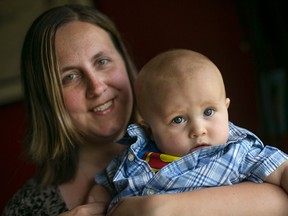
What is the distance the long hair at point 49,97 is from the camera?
1706 millimetres

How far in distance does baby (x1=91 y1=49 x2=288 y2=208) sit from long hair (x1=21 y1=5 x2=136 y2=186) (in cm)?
43

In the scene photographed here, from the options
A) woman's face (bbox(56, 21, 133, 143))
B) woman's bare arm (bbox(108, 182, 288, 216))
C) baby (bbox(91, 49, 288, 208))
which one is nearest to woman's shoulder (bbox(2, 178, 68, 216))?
woman's face (bbox(56, 21, 133, 143))

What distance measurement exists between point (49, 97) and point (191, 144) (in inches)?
26.3

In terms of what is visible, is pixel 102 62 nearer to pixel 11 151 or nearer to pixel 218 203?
pixel 218 203

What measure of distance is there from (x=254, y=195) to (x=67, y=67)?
32.9 inches

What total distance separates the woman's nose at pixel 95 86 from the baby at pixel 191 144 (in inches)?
10.8

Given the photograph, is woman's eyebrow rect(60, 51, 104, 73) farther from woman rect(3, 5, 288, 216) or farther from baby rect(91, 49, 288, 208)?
baby rect(91, 49, 288, 208)

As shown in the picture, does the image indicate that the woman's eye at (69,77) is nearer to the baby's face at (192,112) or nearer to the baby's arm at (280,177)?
the baby's face at (192,112)

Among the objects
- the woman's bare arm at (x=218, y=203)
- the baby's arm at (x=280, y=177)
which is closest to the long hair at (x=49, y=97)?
the woman's bare arm at (x=218, y=203)

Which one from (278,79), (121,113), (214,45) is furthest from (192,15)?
(121,113)

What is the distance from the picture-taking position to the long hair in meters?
1.71

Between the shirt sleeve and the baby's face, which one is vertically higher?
the baby's face

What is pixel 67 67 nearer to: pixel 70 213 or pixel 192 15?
pixel 70 213

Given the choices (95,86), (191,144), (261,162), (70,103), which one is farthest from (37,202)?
(261,162)
